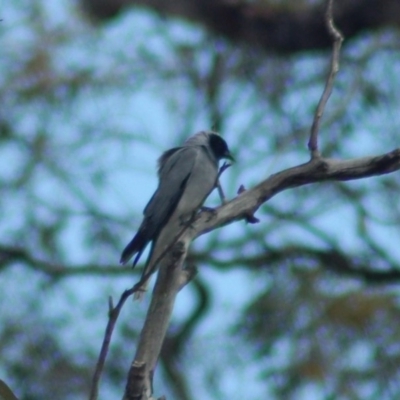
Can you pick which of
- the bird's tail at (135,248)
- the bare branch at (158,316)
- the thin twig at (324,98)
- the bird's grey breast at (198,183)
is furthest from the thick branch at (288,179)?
the bird's grey breast at (198,183)

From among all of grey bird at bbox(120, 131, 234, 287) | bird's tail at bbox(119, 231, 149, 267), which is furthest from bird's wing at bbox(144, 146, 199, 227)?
bird's tail at bbox(119, 231, 149, 267)

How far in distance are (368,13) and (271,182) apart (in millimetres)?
3465

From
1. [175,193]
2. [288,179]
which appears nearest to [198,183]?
[175,193]

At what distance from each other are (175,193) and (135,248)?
541mm

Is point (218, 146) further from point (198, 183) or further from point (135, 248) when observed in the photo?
point (135, 248)

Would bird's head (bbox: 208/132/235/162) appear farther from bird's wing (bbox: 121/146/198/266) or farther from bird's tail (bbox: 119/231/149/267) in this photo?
bird's tail (bbox: 119/231/149/267)

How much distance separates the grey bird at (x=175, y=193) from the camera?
140 inches

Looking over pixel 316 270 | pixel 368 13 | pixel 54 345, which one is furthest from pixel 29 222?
pixel 368 13

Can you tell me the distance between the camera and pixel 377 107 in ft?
25.2

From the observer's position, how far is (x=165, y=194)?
3.85 metres

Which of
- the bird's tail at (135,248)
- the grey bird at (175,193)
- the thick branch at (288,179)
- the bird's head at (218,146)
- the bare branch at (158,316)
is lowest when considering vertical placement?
the bare branch at (158,316)

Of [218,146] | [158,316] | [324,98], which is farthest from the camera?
[218,146]

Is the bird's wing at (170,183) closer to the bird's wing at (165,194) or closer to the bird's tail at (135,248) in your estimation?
the bird's wing at (165,194)

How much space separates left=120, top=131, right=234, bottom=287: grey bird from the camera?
3.54 meters
